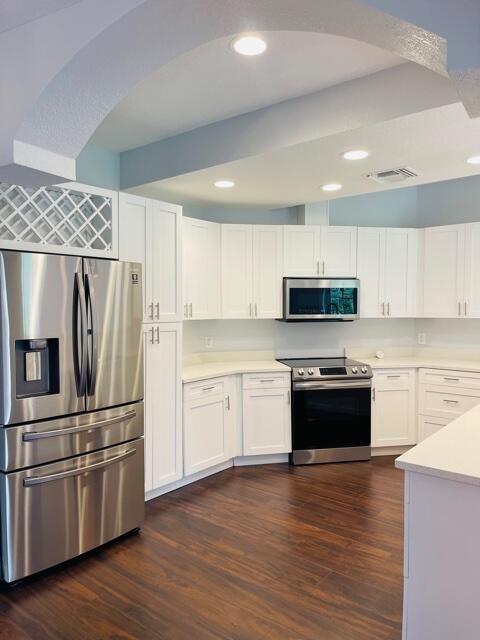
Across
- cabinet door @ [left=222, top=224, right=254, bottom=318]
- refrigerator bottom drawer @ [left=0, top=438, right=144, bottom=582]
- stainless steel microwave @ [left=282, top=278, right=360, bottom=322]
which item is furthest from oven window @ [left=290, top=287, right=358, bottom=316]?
refrigerator bottom drawer @ [left=0, top=438, right=144, bottom=582]

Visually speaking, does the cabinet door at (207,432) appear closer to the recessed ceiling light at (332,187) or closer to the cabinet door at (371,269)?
the cabinet door at (371,269)

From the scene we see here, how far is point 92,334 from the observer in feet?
8.78

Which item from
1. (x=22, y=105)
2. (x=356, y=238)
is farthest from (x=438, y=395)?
(x=22, y=105)

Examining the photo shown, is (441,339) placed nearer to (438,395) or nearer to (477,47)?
(438,395)

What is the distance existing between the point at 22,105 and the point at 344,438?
3.68 m

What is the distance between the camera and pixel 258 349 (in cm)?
477

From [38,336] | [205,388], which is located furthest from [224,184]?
[38,336]

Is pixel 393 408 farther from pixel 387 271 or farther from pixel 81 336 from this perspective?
pixel 81 336

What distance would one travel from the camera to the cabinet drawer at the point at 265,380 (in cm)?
413

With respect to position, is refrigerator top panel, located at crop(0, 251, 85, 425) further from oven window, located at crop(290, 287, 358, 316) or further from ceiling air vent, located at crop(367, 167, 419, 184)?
oven window, located at crop(290, 287, 358, 316)

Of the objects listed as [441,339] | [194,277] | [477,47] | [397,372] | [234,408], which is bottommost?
[234,408]

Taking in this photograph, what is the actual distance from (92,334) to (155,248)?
0.94 metres

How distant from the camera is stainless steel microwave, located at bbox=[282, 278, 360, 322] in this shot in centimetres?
439

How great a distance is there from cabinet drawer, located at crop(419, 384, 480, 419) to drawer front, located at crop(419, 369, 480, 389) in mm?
44
